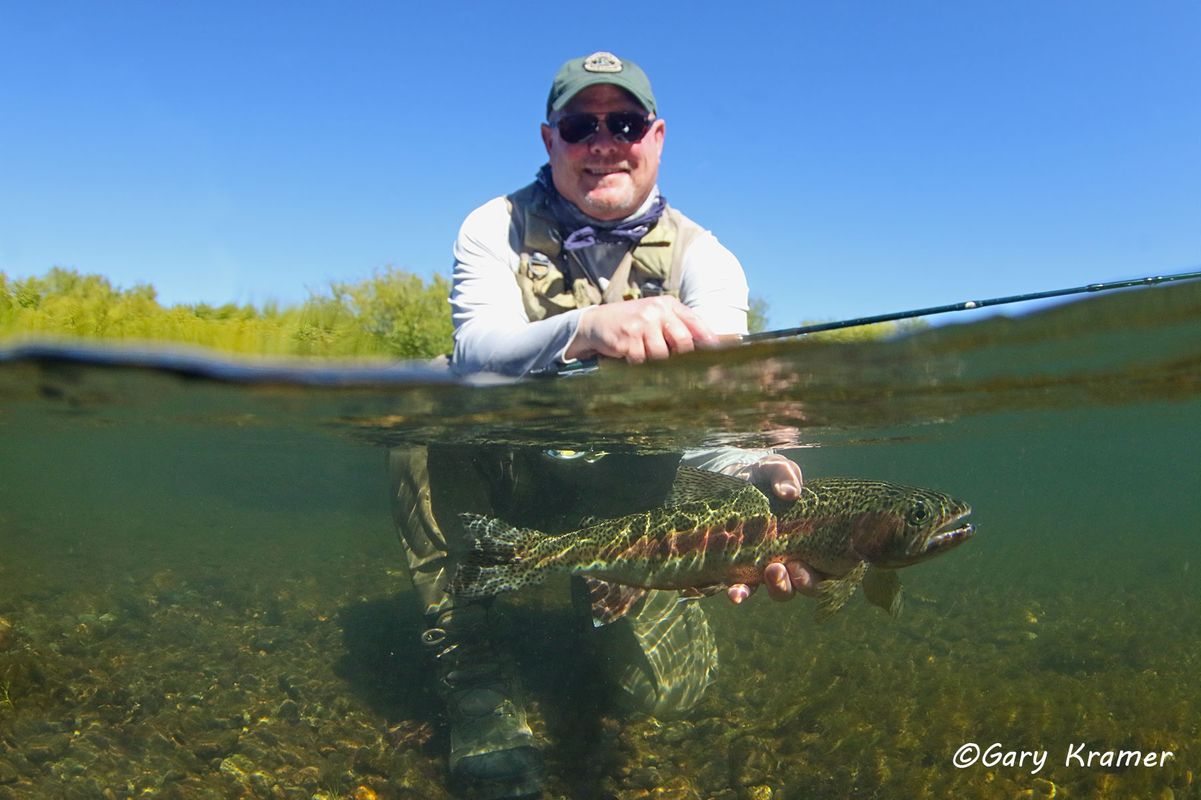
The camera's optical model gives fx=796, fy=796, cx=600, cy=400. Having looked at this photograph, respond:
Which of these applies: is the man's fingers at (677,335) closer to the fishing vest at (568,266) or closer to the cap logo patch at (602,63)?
the fishing vest at (568,266)

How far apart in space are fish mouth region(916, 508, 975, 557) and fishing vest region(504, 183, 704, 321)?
2.50 m

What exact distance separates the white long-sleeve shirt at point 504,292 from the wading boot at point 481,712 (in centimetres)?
253

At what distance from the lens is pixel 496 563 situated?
577 centimetres

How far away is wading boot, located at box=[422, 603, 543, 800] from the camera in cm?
647

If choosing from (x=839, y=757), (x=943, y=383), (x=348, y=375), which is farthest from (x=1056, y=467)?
(x=348, y=375)

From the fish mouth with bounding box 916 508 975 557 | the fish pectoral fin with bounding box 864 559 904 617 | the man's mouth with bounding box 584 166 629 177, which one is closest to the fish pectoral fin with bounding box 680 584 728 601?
the fish pectoral fin with bounding box 864 559 904 617

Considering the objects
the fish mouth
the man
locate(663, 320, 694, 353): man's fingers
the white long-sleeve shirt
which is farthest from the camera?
the white long-sleeve shirt

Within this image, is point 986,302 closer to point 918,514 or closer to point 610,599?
point 918,514

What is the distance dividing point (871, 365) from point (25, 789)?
8291 millimetres

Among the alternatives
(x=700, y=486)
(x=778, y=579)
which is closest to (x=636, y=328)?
(x=778, y=579)

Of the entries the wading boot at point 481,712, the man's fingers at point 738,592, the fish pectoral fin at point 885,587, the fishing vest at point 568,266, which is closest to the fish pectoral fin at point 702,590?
the man's fingers at point 738,592

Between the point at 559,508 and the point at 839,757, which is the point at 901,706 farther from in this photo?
the point at 559,508

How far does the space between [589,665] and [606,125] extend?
5615mm

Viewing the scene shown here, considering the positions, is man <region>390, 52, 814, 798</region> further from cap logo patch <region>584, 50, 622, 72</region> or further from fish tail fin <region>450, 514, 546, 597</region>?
fish tail fin <region>450, 514, 546, 597</region>
